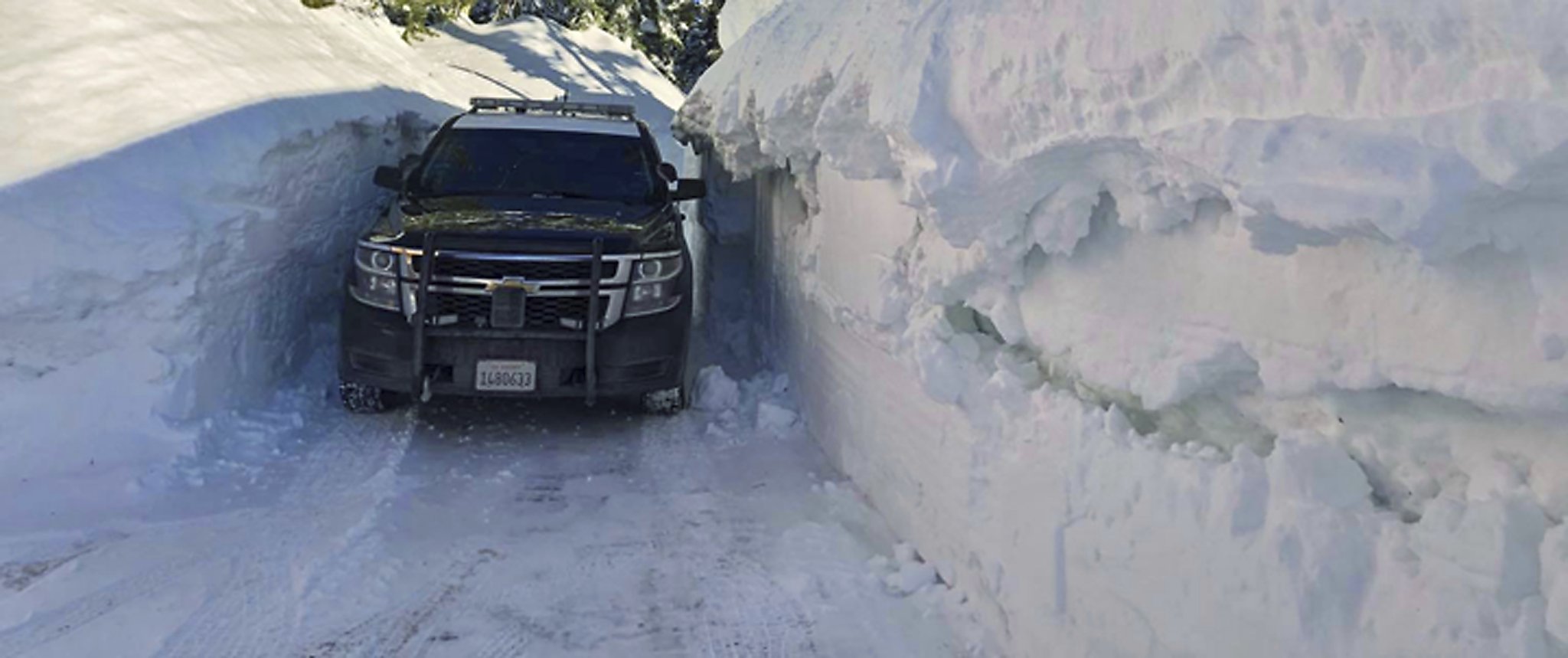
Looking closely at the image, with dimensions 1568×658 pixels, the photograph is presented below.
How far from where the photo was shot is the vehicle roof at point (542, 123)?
297 inches

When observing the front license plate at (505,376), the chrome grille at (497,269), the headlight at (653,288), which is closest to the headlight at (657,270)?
the headlight at (653,288)

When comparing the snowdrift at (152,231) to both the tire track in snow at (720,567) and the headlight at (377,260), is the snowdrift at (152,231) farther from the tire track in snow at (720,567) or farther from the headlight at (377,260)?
the tire track in snow at (720,567)

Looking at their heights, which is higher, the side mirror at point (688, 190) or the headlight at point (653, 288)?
the side mirror at point (688, 190)

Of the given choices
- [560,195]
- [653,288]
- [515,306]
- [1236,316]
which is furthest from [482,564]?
[560,195]

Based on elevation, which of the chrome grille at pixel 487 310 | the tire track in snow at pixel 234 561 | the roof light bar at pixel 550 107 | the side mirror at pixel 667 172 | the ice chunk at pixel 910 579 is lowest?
the tire track in snow at pixel 234 561

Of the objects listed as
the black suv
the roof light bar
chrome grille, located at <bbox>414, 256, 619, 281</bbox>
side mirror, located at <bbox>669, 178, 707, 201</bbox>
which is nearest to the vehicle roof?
the roof light bar

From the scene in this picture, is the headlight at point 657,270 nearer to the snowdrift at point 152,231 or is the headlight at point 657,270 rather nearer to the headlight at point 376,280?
the headlight at point 376,280

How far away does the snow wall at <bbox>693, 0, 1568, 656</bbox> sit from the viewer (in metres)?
1.84

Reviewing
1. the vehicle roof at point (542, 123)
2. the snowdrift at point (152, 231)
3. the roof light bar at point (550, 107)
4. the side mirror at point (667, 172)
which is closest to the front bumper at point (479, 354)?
the snowdrift at point (152, 231)

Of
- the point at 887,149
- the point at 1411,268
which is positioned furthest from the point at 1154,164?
the point at 887,149

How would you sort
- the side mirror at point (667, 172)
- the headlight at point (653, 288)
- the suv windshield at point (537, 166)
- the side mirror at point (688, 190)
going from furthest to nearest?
the side mirror at point (667, 172), the side mirror at point (688, 190), the suv windshield at point (537, 166), the headlight at point (653, 288)

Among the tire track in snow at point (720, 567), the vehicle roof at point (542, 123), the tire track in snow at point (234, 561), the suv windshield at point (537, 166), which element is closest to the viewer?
the tire track in snow at point (234, 561)

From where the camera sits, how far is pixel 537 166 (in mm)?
7133

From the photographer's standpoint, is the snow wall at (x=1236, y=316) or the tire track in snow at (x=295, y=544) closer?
the snow wall at (x=1236, y=316)
